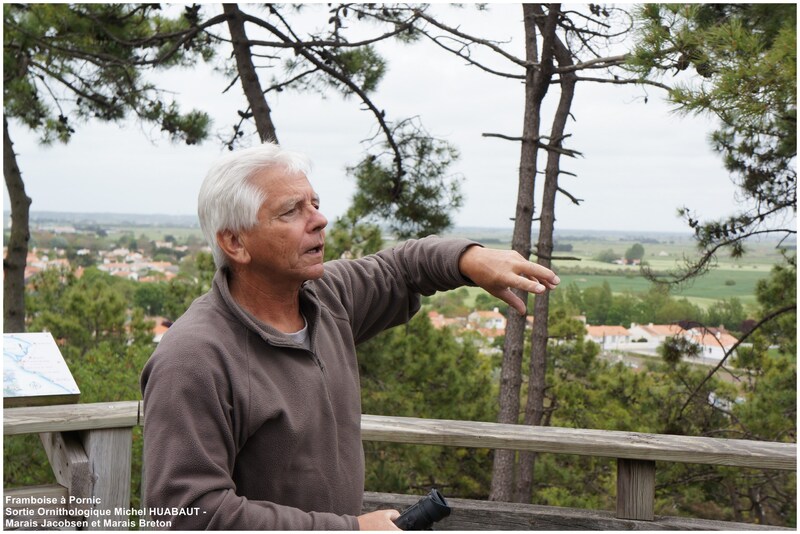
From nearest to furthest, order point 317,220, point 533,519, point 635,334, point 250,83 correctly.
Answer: point 317,220
point 533,519
point 250,83
point 635,334

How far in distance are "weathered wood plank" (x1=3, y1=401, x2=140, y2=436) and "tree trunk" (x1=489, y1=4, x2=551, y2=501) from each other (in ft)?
12.2

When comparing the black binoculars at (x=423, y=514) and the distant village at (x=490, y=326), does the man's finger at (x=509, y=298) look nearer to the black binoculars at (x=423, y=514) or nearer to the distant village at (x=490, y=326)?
the black binoculars at (x=423, y=514)

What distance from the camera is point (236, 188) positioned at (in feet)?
4.20

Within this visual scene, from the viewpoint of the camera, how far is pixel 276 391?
1.21 meters

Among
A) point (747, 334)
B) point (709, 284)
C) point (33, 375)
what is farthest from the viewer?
point (709, 284)

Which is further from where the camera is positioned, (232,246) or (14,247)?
(14,247)

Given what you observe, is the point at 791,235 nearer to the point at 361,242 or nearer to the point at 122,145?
the point at 361,242

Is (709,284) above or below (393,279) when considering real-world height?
below

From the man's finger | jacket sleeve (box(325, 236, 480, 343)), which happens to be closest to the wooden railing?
jacket sleeve (box(325, 236, 480, 343))

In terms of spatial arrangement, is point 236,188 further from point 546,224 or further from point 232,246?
point 546,224

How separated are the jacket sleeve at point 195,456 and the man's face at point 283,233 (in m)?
0.20

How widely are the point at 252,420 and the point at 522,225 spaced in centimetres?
474

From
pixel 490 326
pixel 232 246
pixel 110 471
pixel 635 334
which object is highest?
pixel 232 246

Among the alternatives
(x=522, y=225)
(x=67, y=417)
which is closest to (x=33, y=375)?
(x=67, y=417)
